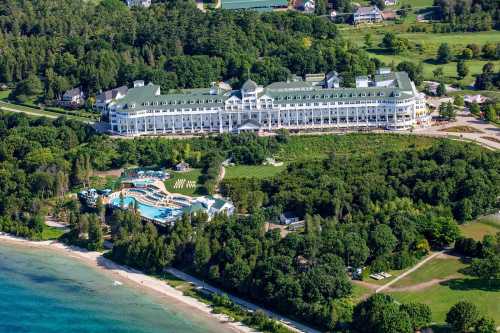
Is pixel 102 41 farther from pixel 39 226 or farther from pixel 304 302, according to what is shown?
pixel 304 302

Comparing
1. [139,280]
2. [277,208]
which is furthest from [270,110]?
[139,280]

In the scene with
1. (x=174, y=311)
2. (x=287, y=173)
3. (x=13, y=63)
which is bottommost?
(x=174, y=311)

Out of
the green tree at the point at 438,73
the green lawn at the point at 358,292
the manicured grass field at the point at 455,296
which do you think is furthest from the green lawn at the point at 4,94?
the manicured grass field at the point at 455,296

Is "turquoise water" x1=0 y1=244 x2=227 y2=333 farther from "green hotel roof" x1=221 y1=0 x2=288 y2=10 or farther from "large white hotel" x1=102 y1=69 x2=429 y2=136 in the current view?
"green hotel roof" x1=221 y1=0 x2=288 y2=10

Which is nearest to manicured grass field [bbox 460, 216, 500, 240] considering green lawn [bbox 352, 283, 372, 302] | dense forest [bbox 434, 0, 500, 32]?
green lawn [bbox 352, 283, 372, 302]

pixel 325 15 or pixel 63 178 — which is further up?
pixel 325 15

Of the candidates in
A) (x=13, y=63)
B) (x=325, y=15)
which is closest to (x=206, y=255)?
(x=13, y=63)
